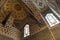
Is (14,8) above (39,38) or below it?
above

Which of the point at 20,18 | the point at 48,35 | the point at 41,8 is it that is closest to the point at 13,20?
the point at 20,18

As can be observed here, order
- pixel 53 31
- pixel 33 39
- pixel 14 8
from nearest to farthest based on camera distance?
pixel 53 31
pixel 33 39
pixel 14 8

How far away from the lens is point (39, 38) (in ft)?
20.1

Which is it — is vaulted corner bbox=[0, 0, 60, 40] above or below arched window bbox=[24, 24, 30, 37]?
above

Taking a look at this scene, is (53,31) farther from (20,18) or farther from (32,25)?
(20,18)

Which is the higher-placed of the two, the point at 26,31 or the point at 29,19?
the point at 29,19

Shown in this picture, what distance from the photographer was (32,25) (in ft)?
21.8

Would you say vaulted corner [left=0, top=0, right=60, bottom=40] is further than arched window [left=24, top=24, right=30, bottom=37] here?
No

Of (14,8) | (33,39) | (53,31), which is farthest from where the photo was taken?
(14,8)

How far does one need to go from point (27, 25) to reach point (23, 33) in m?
0.38

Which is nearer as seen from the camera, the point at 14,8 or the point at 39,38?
the point at 39,38

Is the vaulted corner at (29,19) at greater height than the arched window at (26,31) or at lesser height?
greater

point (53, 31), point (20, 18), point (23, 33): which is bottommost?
point (23, 33)

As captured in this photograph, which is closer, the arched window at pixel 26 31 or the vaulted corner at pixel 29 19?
the vaulted corner at pixel 29 19
